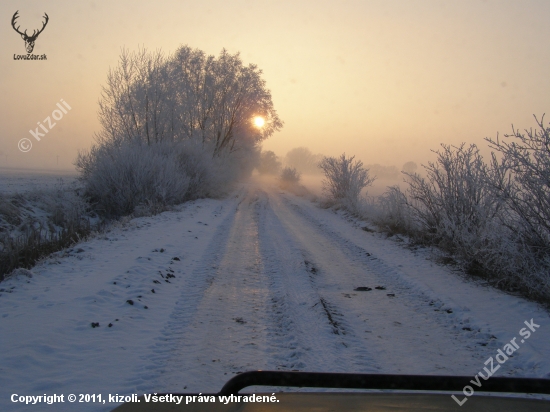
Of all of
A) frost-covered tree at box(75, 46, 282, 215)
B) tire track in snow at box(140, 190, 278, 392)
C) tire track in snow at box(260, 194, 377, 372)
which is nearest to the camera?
tire track in snow at box(140, 190, 278, 392)

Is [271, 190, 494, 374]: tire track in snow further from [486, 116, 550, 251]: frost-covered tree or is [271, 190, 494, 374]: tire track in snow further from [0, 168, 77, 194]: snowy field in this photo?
[0, 168, 77, 194]: snowy field

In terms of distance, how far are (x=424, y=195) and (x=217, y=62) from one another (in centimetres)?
2621

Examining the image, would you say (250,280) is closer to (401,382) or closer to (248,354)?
(248,354)

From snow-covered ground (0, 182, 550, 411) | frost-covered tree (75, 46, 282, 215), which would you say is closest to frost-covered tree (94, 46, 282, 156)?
frost-covered tree (75, 46, 282, 215)

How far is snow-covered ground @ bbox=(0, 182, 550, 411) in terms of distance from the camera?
3.68 meters

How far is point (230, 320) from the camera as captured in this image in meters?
5.00

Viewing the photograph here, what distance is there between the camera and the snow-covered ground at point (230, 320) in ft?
12.1

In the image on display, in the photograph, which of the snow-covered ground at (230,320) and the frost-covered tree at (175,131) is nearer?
the snow-covered ground at (230,320)

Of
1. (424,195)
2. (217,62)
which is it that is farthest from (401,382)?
(217,62)

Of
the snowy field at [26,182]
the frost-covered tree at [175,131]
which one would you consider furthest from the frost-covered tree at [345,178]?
the snowy field at [26,182]

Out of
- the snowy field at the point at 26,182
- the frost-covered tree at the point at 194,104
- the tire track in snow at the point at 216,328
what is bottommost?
the tire track in snow at the point at 216,328

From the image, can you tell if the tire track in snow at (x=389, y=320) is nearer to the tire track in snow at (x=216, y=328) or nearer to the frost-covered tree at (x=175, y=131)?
the tire track in snow at (x=216, y=328)

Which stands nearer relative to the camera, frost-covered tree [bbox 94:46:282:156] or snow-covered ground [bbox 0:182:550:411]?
snow-covered ground [bbox 0:182:550:411]

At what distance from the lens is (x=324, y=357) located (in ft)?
13.1
